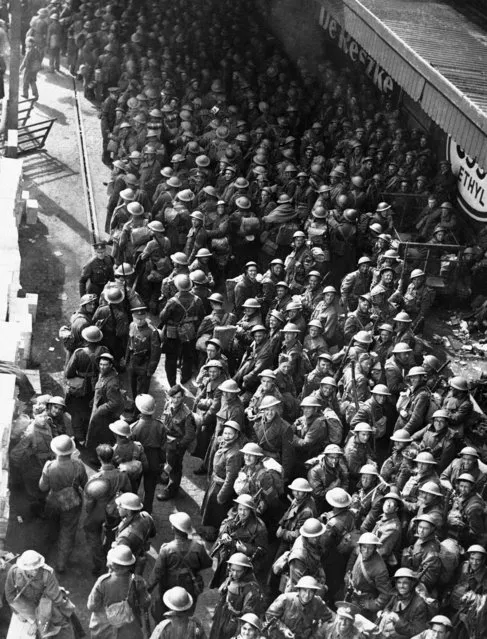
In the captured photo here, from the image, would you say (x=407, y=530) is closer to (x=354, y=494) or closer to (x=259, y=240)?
(x=354, y=494)

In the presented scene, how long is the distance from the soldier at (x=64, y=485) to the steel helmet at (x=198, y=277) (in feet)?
15.2

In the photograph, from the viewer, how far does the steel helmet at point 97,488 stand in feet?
40.2

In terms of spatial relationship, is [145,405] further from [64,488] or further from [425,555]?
[425,555]

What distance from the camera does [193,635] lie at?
10.5 meters

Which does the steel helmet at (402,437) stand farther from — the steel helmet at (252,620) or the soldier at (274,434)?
the steel helmet at (252,620)

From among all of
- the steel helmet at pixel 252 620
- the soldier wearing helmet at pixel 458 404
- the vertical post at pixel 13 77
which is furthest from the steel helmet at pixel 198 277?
the vertical post at pixel 13 77

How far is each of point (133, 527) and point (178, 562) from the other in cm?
67

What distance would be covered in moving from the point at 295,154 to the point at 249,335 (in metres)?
8.91

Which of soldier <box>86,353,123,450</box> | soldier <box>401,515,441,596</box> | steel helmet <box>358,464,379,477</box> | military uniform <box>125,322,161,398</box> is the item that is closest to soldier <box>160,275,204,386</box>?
military uniform <box>125,322,161,398</box>

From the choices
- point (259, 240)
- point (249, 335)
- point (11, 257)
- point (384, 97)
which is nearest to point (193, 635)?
point (249, 335)

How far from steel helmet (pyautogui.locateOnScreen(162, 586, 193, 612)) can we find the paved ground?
227cm

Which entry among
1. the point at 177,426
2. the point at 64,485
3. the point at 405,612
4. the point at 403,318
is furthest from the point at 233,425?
the point at 403,318

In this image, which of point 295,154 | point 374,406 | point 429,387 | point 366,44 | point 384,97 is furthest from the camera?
point 384,97

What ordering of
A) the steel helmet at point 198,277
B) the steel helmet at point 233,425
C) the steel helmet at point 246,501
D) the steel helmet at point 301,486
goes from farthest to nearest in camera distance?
1. the steel helmet at point 198,277
2. the steel helmet at point 233,425
3. the steel helmet at point 301,486
4. the steel helmet at point 246,501
